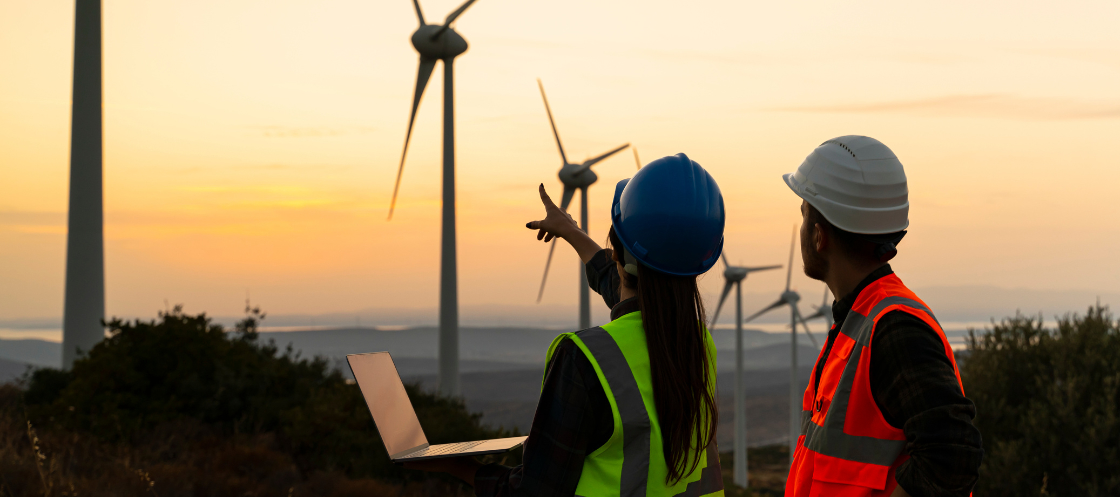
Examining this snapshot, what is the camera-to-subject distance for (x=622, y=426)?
2.13 m

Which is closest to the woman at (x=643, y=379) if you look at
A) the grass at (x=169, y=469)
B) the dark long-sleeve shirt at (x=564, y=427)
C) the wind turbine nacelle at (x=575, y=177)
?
the dark long-sleeve shirt at (x=564, y=427)

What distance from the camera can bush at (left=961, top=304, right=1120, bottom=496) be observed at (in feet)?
40.2

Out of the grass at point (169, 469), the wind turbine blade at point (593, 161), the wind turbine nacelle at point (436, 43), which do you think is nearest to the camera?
the grass at point (169, 469)

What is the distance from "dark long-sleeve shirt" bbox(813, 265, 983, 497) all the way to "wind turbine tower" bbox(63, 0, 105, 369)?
17970mm

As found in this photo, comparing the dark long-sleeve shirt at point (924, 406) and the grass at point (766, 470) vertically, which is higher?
Answer: the dark long-sleeve shirt at point (924, 406)

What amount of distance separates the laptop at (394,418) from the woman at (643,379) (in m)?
0.07

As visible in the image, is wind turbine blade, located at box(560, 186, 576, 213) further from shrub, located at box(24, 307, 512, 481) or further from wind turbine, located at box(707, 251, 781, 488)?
shrub, located at box(24, 307, 512, 481)

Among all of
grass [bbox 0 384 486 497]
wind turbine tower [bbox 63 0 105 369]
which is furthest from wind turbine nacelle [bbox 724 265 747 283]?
grass [bbox 0 384 486 497]

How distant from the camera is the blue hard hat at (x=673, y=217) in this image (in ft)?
7.82

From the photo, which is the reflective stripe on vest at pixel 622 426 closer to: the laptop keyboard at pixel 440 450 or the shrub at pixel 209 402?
the laptop keyboard at pixel 440 450

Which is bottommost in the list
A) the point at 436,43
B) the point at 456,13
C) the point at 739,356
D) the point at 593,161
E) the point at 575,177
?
the point at 739,356

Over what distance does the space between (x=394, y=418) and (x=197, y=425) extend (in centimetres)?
1026

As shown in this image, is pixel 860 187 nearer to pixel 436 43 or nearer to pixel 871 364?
pixel 871 364

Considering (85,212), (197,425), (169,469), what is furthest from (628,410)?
(85,212)
